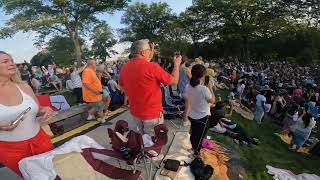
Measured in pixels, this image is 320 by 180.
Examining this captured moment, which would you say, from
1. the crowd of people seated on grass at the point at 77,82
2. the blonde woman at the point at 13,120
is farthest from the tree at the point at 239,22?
the blonde woman at the point at 13,120

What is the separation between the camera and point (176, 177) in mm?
5195

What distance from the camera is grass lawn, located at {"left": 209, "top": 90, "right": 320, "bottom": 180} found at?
802 centimetres

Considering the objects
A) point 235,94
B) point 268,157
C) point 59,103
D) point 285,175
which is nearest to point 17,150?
point 285,175

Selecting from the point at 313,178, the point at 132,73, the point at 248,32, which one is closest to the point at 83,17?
the point at 313,178

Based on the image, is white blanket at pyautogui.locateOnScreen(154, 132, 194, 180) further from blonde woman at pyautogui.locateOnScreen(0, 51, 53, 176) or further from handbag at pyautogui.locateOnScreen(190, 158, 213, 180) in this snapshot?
blonde woman at pyautogui.locateOnScreen(0, 51, 53, 176)

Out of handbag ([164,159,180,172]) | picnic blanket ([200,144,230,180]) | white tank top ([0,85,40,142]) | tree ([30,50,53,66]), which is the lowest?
tree ([30,50,53,66])

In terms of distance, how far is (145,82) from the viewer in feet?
14.7

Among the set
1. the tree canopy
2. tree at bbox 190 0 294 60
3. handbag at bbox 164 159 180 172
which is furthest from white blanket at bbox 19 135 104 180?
tree at bbox 190 0 294 60

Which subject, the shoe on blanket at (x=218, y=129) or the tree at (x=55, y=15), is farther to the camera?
the tree at (x=55, y=15)

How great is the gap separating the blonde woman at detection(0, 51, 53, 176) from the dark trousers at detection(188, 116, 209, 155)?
2.94 meters

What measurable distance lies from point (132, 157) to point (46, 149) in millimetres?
1228

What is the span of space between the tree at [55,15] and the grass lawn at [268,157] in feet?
62.5

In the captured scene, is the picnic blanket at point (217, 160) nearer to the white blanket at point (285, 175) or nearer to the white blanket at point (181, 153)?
the white blanket at point (181, 153)

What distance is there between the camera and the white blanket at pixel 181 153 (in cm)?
528
